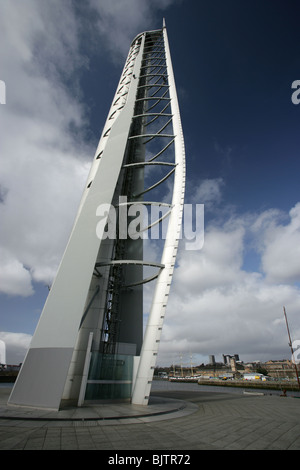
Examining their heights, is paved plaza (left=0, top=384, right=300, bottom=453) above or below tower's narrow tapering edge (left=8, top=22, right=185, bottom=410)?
below

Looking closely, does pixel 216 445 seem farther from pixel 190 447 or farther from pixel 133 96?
pixel 133 96

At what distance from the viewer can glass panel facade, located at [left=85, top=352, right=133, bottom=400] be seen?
432 inches

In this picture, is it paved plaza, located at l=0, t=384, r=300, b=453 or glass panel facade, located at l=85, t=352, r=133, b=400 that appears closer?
paved plaza, located at l=0, t=384, r=300, b=453

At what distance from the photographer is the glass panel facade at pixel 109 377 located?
1097 centimetres

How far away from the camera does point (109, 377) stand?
1151 centimetres

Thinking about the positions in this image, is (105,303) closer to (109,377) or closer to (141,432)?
(109,377)

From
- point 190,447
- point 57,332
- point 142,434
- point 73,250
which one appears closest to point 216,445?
point 190,447

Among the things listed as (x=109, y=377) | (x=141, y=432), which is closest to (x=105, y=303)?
(x=109, y=377)

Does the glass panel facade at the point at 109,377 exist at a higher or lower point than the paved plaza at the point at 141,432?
higher

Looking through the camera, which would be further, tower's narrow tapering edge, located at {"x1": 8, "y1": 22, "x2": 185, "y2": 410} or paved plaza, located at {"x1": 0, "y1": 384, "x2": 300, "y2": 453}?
tower's narrow tapering edge, located at {"x1": 8, "y1": 22, "x2": 185, "y2": 410}

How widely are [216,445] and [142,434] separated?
6.03 ft

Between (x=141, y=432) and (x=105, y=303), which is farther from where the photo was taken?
(x=105, y=303)

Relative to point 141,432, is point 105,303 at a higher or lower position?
higher
